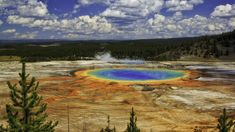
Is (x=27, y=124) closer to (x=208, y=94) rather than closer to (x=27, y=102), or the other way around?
(x=27, y=102)

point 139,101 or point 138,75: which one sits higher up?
point 138,75

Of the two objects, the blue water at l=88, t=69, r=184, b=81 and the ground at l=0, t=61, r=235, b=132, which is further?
the blue water at l=88, t=69, r=184, b=81

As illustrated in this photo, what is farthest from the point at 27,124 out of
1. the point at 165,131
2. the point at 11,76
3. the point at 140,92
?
the point at 11,76

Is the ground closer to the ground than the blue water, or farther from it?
closer to the ground

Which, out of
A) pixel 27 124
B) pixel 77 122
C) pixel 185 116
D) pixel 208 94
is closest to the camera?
pixel 27 124

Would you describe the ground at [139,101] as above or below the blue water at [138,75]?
below

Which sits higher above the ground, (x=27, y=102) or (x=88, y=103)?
(x=27, y=102)

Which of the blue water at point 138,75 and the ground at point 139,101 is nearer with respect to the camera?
the ground at point 139,101

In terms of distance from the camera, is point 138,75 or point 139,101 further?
point 138,75
